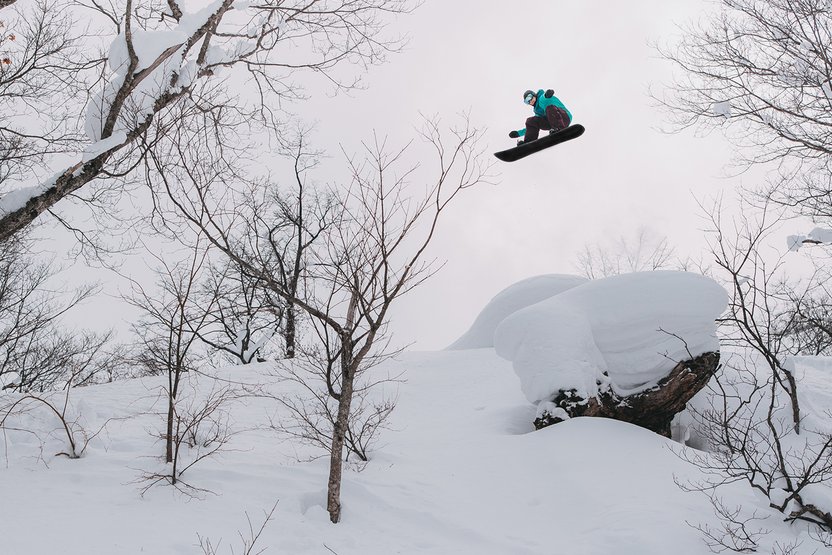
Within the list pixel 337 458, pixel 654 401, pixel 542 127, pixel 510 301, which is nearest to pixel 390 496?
pixel 337 458

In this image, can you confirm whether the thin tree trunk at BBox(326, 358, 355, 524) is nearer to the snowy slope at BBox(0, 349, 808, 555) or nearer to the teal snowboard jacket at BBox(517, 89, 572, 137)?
the snowy slope at BBox(0, 349, 808, 555)

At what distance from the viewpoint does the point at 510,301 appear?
45.3 feet

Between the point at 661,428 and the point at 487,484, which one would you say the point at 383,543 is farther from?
the point at 661,428

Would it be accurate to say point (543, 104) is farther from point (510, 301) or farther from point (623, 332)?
point (510, 301)

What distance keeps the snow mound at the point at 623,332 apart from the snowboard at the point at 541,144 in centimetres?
275

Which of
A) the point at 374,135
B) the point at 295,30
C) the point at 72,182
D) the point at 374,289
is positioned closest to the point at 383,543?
the point at 374,289

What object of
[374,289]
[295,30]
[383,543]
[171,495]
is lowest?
[383,543]

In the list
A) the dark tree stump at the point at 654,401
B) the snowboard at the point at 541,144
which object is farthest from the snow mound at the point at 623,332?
the snowboard at the point at 541,144

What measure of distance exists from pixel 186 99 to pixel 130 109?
2.54ft

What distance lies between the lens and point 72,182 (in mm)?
6156

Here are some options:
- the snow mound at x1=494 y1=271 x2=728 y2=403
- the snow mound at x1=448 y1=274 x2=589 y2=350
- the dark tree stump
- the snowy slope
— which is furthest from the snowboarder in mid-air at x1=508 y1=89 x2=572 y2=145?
the snow mound at x1=448 y1=274 x2=589 y2=350

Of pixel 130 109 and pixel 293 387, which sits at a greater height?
pixel 130 109

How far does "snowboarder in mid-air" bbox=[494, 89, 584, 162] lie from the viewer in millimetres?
6641

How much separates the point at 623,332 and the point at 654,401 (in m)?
1.17
